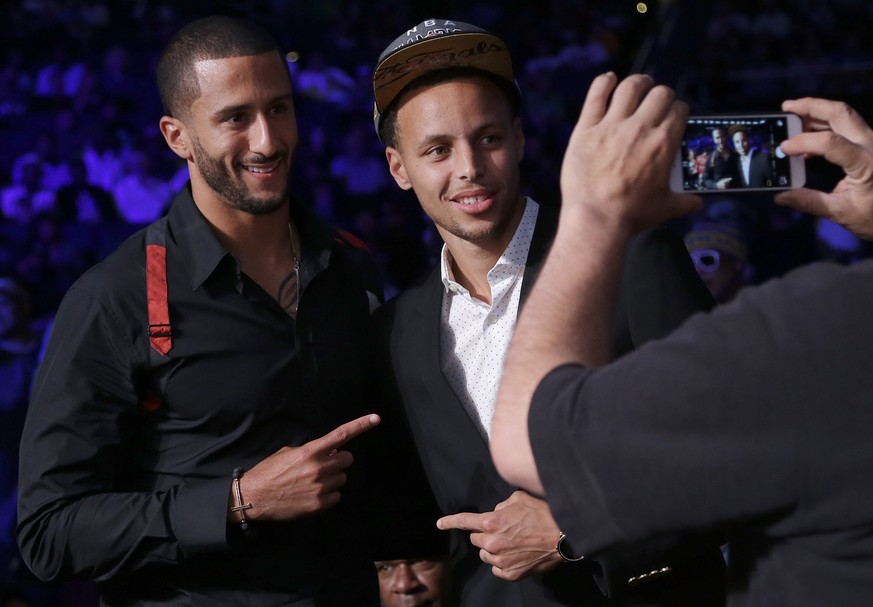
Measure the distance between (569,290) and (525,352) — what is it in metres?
0.10

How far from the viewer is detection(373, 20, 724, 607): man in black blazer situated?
6.88ft

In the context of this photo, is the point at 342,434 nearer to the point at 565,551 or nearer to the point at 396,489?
the point at 396,489

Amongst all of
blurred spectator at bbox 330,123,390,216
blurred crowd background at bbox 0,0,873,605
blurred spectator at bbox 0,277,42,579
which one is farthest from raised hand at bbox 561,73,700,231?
blurred spectator at bbox 330,123,390,216

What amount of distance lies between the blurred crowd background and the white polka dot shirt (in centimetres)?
387

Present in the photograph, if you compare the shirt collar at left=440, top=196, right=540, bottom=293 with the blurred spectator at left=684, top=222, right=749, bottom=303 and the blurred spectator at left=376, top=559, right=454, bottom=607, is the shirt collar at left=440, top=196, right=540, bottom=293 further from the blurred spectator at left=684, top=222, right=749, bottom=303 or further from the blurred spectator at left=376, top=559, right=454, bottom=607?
the blurred spectator at left=684, top=222, right=749, bottom=303

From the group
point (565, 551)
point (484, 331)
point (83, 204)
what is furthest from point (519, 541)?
point (83, 204)

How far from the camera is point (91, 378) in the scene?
229 centimetres

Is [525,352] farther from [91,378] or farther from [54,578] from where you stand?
[54,578]

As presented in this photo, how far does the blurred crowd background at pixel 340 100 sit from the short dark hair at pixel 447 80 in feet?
12.3

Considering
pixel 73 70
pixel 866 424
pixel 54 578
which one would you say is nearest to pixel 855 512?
pixel 866 424

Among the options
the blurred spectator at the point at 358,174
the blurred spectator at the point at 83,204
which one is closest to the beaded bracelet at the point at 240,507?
the blurred spectator at the point at 358,174

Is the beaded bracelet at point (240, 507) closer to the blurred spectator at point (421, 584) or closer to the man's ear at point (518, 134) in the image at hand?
the blurred spectator at point (421, 584)

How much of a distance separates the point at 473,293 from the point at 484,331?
0.15 m

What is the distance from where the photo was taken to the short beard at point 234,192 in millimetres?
2508
